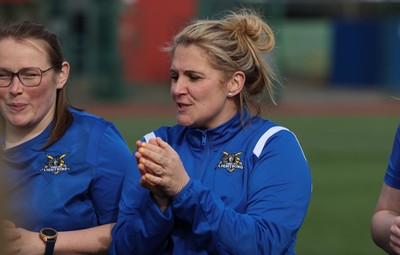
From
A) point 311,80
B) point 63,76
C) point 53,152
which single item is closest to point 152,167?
point 53,152

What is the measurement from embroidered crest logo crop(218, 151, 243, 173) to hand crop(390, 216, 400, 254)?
0.60 metres

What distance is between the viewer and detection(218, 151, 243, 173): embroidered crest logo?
3.47 metres

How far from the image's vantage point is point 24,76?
3.68m

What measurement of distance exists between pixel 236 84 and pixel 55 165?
0.79m

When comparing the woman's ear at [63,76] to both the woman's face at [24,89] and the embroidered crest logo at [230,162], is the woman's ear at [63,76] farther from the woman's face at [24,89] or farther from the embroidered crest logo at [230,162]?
the embroidered crest logo at [230,162]

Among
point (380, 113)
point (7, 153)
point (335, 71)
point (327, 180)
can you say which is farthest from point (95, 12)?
point (7, 153)

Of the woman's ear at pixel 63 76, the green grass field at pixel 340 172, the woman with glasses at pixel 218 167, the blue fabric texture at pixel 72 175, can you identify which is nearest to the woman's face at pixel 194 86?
the woman with glasses at pixel 218 167

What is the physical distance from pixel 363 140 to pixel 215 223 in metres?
14.4

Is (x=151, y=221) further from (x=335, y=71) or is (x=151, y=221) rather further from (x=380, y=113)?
(x=335, y=71)

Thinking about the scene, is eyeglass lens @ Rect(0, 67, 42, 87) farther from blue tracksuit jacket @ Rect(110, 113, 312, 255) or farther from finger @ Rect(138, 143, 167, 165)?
finger @ Rect(138, 143, 167, 165)

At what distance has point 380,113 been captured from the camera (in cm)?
2358

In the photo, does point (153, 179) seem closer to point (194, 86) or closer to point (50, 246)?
point (194, 86)

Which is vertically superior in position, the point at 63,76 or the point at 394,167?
the point at 63,76

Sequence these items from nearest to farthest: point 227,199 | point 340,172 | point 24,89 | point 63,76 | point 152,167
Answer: point 152,167
point 227,199
point 24,89
point 63,76
point 340,172
